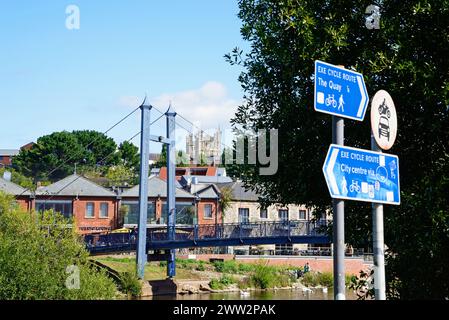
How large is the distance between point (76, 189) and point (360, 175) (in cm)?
6102

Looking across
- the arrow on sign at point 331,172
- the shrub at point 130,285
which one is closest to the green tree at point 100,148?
the shrub at point 130,285

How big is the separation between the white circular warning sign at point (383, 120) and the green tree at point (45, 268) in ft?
61.6

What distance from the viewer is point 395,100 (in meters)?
13.4

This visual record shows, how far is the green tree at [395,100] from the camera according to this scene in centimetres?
1269

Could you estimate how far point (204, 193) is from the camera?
6812 cm

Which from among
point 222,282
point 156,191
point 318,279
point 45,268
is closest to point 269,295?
point 222,282

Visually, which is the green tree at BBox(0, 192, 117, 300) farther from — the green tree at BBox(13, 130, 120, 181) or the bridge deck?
the green tree at BBox(13, 130, 120, 181)

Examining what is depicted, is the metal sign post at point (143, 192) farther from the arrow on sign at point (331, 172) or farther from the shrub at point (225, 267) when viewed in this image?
the arrow on sign at point (331, 172)

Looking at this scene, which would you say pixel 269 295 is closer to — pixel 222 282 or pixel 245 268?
pixel 222 282

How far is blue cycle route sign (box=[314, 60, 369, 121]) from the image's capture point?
727 cm
